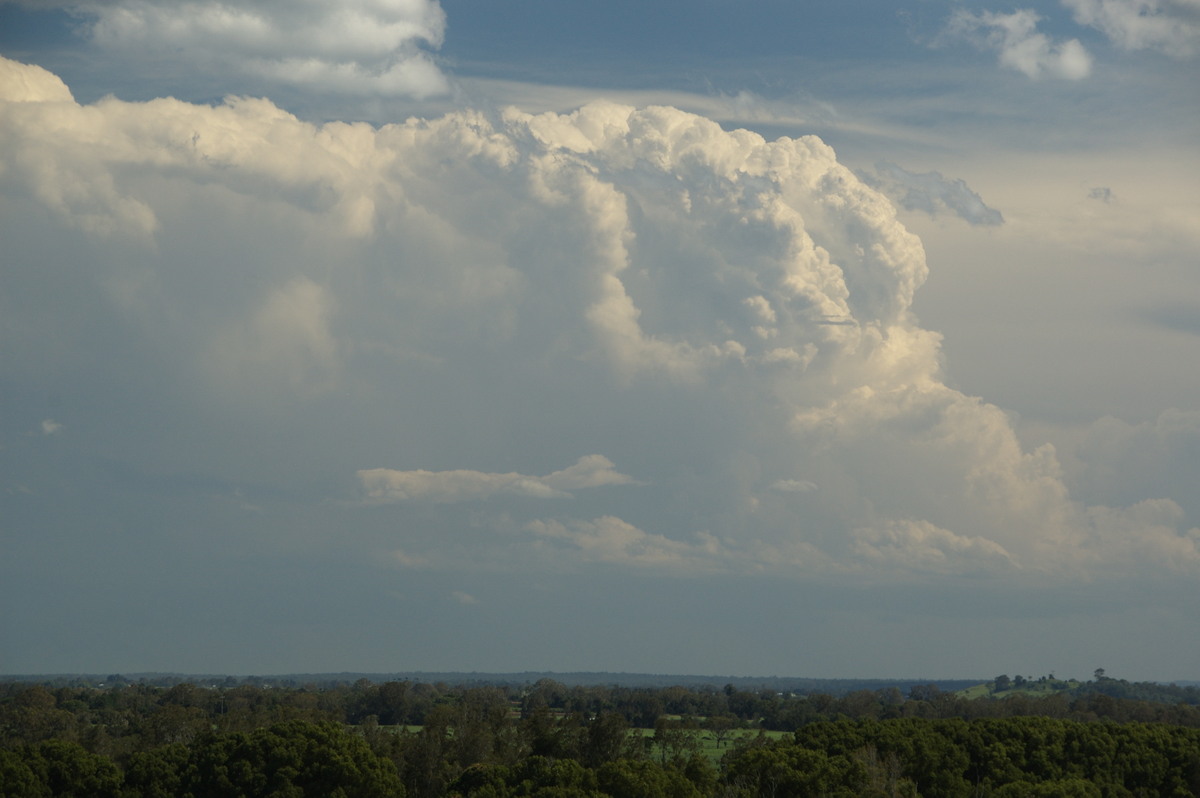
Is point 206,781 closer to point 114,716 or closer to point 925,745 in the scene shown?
point 925,745

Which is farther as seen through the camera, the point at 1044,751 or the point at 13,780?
the point at 1044,751

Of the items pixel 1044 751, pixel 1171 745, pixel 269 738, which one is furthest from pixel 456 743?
pixel 1171 745

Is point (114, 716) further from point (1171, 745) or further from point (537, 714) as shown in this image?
point (1171, 745)

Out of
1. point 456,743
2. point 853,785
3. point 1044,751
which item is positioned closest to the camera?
point 853,785

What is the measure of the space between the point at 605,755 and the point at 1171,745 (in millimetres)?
53943

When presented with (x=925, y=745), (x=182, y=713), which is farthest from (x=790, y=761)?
(x=182, y=713)

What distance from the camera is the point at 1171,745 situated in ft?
316

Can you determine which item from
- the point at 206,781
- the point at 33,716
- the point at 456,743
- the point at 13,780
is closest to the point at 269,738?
the point at 206,781

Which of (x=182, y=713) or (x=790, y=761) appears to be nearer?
(x=790, y=761)

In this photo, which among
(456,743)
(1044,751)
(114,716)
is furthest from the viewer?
(114,716)

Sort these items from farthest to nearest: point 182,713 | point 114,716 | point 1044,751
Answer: point 114,716, point 182,713, point 1044,751

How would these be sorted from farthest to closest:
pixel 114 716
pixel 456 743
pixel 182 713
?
1. pixel 114 716
2. pixel 182 713
3. pixel 456 743

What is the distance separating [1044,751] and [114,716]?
146904 millimetres

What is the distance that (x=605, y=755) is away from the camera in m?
124
